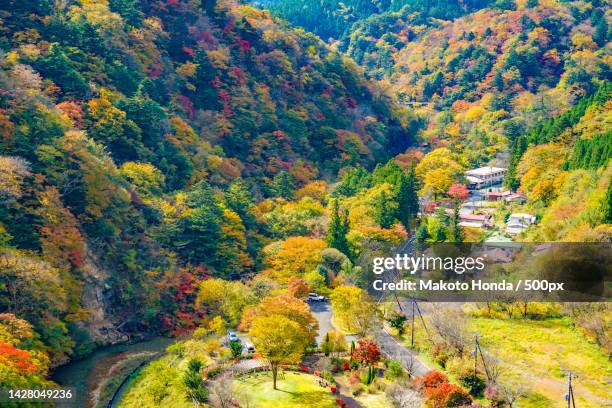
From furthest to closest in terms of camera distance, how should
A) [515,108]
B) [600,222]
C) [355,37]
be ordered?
1. [355,37]
2. [515,108]
3. [600,222]

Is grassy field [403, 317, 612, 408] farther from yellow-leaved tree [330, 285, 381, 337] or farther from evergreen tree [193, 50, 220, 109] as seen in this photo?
evergreen tree [193, 50, 220, 109]

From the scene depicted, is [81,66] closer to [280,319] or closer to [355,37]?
[280,319]

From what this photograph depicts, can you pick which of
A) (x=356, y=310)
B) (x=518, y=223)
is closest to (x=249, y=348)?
(x=356, y=310)

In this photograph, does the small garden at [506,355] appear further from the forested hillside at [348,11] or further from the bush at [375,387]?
the forested hillside at [348,11]

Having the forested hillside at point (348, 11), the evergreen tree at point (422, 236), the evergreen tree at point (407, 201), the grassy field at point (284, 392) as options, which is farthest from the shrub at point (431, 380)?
the forested hillside at point (348, 11)

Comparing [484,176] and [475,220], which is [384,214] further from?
[484,176]

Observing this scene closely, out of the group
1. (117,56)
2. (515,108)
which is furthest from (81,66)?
(515,108)
